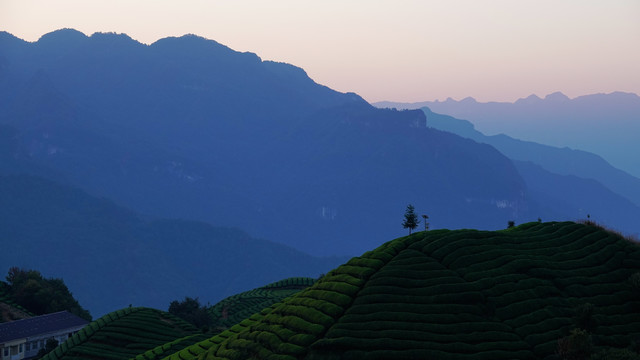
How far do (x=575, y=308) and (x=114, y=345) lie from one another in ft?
251

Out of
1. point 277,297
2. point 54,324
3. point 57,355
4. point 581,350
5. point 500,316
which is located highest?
point 277,297

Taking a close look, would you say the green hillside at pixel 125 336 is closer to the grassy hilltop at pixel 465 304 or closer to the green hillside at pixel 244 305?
the green hillside at pixel 244 305

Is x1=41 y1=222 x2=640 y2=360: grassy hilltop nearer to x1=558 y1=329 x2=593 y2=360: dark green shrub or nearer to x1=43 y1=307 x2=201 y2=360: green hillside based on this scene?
x1=558 y1=329 x2=593 y2=360: dark green shrub

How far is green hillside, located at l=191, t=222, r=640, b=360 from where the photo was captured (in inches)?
2434

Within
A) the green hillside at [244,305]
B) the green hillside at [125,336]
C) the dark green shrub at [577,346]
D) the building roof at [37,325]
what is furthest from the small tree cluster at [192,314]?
the dark green shrub at [577,346]

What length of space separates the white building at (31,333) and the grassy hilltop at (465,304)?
57.2 metres

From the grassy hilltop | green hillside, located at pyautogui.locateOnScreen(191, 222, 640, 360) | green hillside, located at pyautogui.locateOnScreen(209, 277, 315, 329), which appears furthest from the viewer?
green hillside, located at pyautogui.locateOnScreen(209, 277, 315, 329)

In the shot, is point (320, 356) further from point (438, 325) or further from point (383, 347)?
point (438, 325)

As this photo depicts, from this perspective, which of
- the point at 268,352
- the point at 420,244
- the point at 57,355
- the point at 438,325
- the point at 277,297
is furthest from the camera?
the point at 277,297

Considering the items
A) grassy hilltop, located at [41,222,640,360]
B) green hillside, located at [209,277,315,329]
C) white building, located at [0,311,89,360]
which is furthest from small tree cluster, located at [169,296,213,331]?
grassy hilltop, located at [41,222,640,360]

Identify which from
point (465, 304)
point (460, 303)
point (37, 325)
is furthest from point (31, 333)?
point (465, 304)

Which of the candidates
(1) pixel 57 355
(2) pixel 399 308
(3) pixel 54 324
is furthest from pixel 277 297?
(2) pixel 399 308

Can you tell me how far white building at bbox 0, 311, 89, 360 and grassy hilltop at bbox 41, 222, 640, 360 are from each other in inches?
2252

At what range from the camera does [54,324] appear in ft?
444
